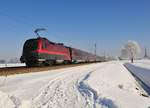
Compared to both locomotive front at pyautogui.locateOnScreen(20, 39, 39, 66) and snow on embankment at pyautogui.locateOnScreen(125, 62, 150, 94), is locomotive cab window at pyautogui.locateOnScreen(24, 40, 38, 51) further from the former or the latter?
snow on embankment at pyautogui.locateOnScreen(125, 62, 150, 94)

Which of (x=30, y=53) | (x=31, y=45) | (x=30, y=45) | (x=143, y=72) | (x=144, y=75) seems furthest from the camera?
(x=143, y=72)

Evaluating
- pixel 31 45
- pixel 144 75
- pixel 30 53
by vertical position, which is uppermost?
pixel 31 45

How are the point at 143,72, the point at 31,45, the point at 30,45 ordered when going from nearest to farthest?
the point at 31,45 → the point at 30,45 → the point at 143,72

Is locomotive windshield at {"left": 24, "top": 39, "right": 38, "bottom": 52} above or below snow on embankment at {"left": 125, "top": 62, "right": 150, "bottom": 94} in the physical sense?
above

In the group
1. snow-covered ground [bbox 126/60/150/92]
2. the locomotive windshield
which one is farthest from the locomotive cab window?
snow-covered ground [bbox 126/60/150/92]

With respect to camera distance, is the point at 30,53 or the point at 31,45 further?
the point at 31,45

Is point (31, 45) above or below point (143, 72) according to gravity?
above

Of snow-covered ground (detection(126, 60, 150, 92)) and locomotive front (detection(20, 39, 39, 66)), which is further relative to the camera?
locomotive front (detection(20, 39, 39, 66))

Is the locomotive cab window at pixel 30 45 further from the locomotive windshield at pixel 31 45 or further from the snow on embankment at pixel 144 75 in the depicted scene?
the snow on embankment at pixel 144 75

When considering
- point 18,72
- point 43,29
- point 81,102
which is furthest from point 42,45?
point 81,102

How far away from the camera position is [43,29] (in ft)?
104

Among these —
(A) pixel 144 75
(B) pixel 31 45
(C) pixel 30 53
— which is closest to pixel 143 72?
(A) pixel 144 75

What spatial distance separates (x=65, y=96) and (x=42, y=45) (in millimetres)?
17796

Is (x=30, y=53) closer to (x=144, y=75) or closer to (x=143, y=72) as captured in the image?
(x=144, y=75)
